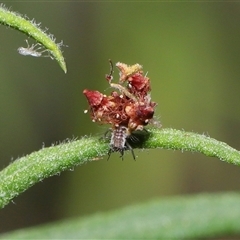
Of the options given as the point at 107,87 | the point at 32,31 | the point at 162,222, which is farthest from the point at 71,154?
the point at 107,87

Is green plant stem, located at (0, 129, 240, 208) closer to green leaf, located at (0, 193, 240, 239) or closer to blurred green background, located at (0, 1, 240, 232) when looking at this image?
green leaf, located at (0, 193, 240, 239)

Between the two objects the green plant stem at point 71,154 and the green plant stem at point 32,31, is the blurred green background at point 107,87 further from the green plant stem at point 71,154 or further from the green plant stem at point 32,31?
the green plant stem at point 32,31

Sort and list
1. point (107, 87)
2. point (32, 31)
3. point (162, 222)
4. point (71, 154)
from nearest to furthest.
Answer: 1. point (32, 31)
2. point (71, 154)
3. point (162, 222)
4. point (107, 87)

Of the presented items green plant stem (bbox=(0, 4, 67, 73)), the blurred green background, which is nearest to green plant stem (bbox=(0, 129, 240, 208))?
green plant stem (bbox=(0, 4, 67, 73))

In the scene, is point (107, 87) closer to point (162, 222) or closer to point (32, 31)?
point (162, 222)

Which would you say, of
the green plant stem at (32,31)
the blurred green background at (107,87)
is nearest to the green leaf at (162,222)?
the green plant stem at (32,31)

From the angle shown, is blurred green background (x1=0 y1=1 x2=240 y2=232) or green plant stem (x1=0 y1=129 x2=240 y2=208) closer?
green plant stem (x1=0 y1=129 x2=240 y2=208)
